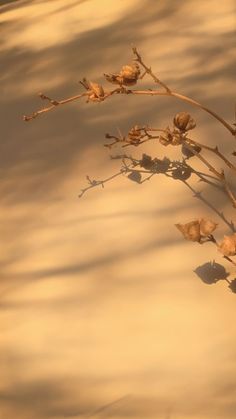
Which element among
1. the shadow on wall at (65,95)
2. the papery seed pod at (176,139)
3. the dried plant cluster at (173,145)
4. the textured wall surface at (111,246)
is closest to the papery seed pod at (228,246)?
the dried plant cluster at (173,145)

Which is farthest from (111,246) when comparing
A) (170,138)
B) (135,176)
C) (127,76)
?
(127,76)

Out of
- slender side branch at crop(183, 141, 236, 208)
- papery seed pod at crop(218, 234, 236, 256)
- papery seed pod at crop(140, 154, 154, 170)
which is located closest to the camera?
papery seed pod at crop(218, 234, 236, 256)

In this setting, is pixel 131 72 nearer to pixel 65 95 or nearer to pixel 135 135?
pixel 135 135

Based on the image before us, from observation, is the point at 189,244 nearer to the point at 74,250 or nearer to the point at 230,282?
the point at 230,282

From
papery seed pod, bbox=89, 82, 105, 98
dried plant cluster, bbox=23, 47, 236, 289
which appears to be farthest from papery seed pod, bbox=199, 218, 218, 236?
papery seed pod, bbox=89, 82, 105, 98

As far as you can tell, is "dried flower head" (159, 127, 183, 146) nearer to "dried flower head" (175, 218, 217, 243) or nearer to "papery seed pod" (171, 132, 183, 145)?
"papery seed pod" (171, 132, 183, 145)

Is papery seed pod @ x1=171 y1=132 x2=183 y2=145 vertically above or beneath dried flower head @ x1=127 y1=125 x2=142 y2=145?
beneath

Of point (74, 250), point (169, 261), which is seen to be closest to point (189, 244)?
point (169, 261)
